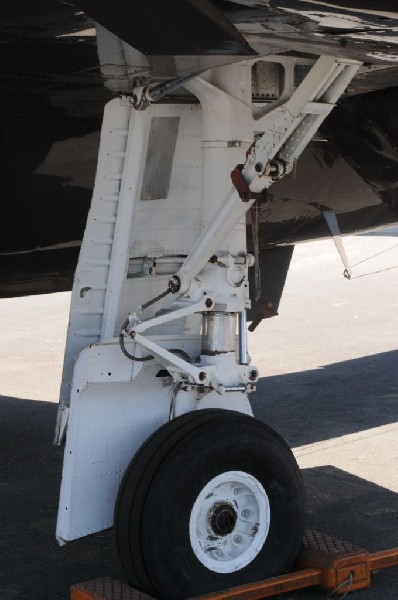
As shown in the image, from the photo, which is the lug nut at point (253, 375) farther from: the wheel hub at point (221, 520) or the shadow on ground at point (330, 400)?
the shadow on ground at point (330, 400)

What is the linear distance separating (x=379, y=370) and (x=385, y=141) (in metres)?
4.18

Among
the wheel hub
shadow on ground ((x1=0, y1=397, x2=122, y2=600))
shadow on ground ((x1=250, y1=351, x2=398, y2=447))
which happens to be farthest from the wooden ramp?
shadow on ground ((x1=250, y1=351, x2=398, y2=447))

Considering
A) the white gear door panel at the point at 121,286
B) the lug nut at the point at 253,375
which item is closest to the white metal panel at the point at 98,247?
the white gear door panel at the point at 121,286

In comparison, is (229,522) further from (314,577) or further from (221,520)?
(314,577)

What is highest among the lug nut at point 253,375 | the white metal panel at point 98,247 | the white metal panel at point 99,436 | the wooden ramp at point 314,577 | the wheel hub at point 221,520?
the white metal panel at point 98,247

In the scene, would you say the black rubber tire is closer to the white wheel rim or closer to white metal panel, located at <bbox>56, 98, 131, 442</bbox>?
the white wheel rim

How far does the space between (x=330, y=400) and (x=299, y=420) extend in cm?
78

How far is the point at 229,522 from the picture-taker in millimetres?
4773

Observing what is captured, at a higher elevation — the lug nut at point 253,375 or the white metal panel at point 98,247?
the white metal panel at point 98,247

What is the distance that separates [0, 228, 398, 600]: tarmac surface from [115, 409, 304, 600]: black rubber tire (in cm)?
32

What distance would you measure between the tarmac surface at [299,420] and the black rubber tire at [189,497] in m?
0.32

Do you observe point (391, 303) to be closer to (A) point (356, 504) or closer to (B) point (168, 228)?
(A) point (356, 504)

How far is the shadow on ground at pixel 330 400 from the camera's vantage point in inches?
321

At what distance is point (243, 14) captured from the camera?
13.3 ft
